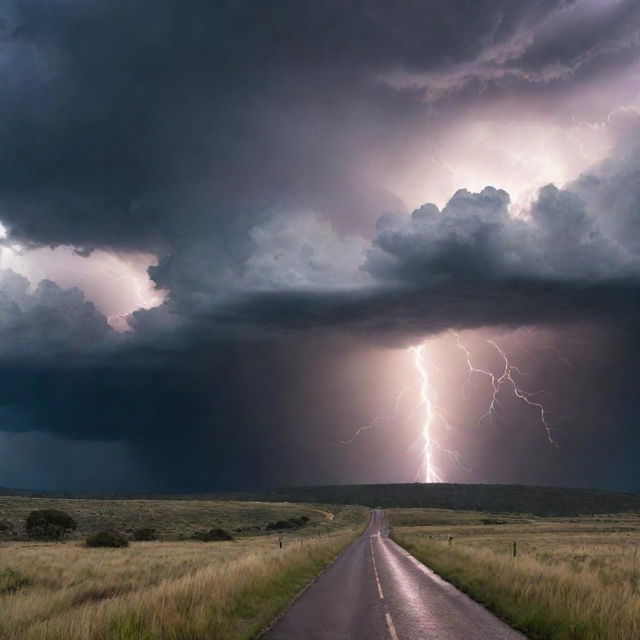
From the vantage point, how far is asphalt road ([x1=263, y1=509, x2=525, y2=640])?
12281 mm

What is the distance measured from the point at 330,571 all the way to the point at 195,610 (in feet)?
55.3

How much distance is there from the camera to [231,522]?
3282 inches

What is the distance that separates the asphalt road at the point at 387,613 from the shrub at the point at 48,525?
37.7 metres

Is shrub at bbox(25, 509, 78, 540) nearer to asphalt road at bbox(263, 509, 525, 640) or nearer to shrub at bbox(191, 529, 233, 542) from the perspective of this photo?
shrub at bbox(191, 529, 233, 542)

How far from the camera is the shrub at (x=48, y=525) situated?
5181 centimetres

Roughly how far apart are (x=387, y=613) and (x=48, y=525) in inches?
1869

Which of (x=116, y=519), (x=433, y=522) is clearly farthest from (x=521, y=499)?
(x=116, y=519)

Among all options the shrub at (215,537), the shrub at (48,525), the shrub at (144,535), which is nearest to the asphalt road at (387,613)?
the shrub at (215,537)

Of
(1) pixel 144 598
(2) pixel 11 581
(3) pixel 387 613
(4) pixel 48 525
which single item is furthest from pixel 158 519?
(1) pixel 144 598

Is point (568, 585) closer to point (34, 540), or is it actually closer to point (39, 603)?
point (39, 603)

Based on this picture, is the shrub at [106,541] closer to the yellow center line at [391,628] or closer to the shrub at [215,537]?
the shrub at [215,537]

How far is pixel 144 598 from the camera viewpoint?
12.7 metres

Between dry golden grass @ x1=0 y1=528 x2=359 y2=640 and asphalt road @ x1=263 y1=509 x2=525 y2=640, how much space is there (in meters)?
0.89

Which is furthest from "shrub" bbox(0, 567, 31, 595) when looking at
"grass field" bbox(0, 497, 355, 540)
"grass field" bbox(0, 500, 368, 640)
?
"grass field" bbox(0, 497, 355, 540)
